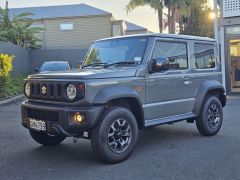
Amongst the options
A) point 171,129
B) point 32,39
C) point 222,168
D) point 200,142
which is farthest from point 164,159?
point 32,39

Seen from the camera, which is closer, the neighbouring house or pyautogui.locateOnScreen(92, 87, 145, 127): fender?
pyautogui.locateOnScreen(92, 87, 145, 127): fender

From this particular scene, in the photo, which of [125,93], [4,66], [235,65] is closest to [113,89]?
[125,93]

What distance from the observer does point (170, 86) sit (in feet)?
22.9

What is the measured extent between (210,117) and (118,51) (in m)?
2.44

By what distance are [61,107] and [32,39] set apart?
74.0 feet

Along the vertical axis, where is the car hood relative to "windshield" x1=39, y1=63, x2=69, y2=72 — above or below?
below

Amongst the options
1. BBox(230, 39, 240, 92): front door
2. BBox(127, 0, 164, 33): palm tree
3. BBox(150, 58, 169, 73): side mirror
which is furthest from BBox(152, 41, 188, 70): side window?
BBox(127, 0, 164, 33): palm tree

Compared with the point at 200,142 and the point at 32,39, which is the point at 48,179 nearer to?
the point at 200,142

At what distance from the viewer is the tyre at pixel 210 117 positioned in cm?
777

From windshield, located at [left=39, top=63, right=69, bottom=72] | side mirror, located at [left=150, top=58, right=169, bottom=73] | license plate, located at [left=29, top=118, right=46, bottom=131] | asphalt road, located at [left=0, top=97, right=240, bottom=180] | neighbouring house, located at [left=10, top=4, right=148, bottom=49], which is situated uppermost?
→ neighbouring house, located at [left=10, top=4, right=148, bottom=49]

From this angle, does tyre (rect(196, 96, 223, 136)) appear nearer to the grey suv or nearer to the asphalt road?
the grey suv

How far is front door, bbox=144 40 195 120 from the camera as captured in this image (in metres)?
6.65

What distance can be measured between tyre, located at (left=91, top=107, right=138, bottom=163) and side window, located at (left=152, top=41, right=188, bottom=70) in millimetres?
1260

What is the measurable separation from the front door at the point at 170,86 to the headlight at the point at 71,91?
134 cm
